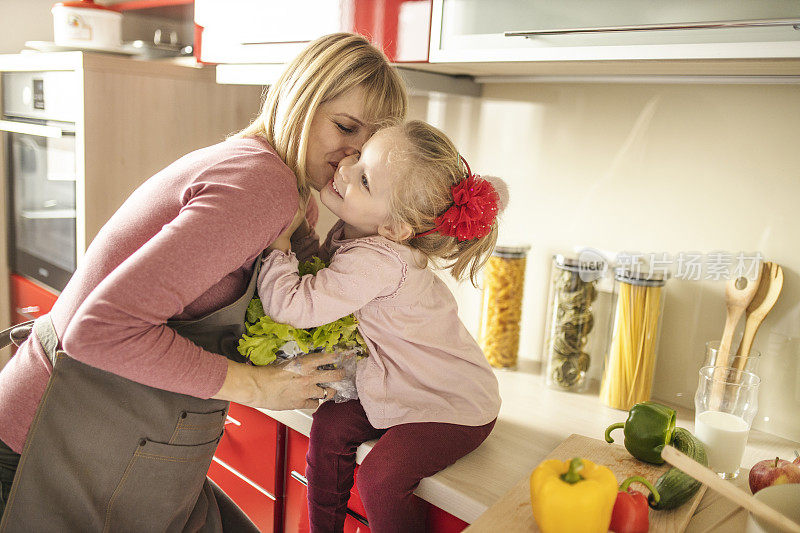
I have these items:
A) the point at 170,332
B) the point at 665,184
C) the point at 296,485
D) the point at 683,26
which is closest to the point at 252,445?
the point at 296,485

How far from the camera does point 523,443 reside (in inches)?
49.1

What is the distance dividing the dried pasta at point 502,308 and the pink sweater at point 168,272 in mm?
707

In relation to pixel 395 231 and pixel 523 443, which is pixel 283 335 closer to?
pixel 395 231

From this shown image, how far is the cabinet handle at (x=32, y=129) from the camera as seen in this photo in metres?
1.81

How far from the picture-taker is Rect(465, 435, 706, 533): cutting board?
35.6 inches

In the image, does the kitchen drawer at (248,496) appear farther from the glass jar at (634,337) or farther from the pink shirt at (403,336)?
the glass jar at (634,337)

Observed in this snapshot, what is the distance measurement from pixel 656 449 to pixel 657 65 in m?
0.64

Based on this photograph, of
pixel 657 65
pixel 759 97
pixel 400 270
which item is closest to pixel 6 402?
pixel 400 270

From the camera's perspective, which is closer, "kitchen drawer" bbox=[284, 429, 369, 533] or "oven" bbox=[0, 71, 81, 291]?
"kitchen drawer" bbox=[284, 429, 369, 533]

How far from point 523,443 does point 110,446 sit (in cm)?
71

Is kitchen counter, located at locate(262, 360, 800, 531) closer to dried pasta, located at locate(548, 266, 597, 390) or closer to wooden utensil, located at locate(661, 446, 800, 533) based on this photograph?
dried pasta, located at locate(548, 266, 597, 390)

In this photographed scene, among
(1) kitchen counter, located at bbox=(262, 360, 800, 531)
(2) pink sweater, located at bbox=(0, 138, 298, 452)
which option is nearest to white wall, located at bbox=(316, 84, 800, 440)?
(1) kitchen counter, located at bbox=(262, 360, 800, 531)

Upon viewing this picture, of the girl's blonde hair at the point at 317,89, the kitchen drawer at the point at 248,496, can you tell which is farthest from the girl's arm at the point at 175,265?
the kitchen drawer at the point at 248,496

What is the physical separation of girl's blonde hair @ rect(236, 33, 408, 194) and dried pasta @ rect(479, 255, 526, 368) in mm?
561
